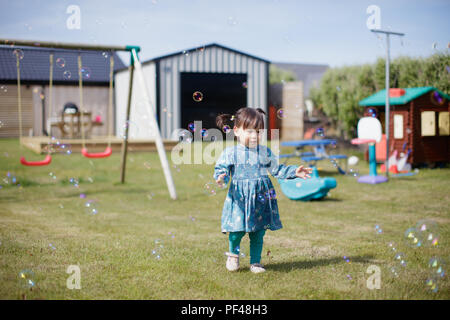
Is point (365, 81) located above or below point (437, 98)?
above

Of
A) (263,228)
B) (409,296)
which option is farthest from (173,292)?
(409,296)

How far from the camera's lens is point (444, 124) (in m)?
12.1

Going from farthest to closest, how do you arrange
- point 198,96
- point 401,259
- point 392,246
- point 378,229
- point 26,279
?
point 378,229, point 198,96, point 392,246, point 401,259, point 26,279

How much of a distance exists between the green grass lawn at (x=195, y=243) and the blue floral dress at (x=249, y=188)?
438mm

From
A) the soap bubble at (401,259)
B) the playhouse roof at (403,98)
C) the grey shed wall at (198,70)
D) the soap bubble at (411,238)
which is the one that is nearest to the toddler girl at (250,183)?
the soap bubble at (401,259)

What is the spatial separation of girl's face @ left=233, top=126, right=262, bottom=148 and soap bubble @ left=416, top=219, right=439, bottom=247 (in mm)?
1775

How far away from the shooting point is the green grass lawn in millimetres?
3469

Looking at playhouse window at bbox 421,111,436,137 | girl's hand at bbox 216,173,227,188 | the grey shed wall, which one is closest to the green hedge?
playhouse window at bbox 421,111,436,137

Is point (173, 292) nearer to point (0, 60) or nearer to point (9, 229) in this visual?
point (9, 229)

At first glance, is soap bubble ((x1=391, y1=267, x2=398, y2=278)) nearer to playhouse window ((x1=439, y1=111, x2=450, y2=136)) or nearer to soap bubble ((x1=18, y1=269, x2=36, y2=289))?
soap bubble ((x1=18, y1=269, x2=36, y2=289))

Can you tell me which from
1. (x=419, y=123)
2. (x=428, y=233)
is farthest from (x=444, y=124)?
(x=428, y=233)

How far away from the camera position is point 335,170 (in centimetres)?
1139

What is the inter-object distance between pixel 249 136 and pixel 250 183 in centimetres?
39

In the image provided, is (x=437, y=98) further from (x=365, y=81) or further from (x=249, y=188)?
(x=249, y=188)
